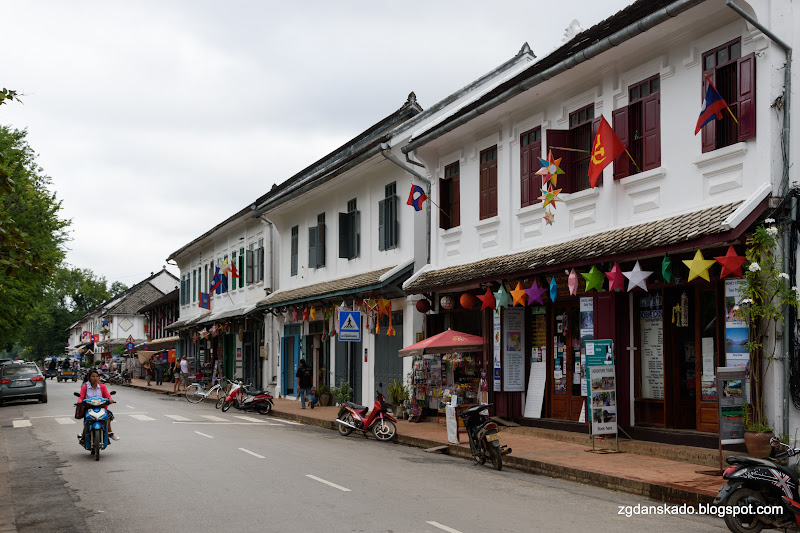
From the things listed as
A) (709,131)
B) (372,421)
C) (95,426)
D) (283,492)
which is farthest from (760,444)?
(95,426)

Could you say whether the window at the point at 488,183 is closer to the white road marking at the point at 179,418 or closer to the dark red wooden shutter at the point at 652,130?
the dark red wooden shutter at the point at 652,130

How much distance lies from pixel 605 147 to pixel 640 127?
89 cm

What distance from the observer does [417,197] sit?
21422 millimetres

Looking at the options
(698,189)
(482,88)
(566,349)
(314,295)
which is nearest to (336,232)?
(314,295)

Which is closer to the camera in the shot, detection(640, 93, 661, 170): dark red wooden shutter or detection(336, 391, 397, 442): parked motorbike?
detection(640, 93, 661, 170): dark red wooden shutter

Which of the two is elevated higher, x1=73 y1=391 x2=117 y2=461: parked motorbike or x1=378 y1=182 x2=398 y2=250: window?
x1=378 y1=182 x2=398 y2=250: window

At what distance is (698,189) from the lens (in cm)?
1347

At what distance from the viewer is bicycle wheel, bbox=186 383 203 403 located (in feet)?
113

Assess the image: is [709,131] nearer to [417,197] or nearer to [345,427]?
[417,197]

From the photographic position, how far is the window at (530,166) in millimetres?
17797

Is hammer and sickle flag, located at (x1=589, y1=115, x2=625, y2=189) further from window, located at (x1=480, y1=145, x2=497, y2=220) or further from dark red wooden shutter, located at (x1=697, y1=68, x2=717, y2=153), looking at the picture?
window, located at (x1=480, y1=145, x2=497, y2=220)

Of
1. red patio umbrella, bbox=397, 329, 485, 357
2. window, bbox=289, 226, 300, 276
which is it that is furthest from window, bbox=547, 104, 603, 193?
window, bbox=289, 226, 300, 276

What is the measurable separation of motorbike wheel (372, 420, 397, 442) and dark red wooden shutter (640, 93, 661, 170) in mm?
7989

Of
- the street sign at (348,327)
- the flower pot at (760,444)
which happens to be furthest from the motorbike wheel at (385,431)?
the flower pot at (760,444)
